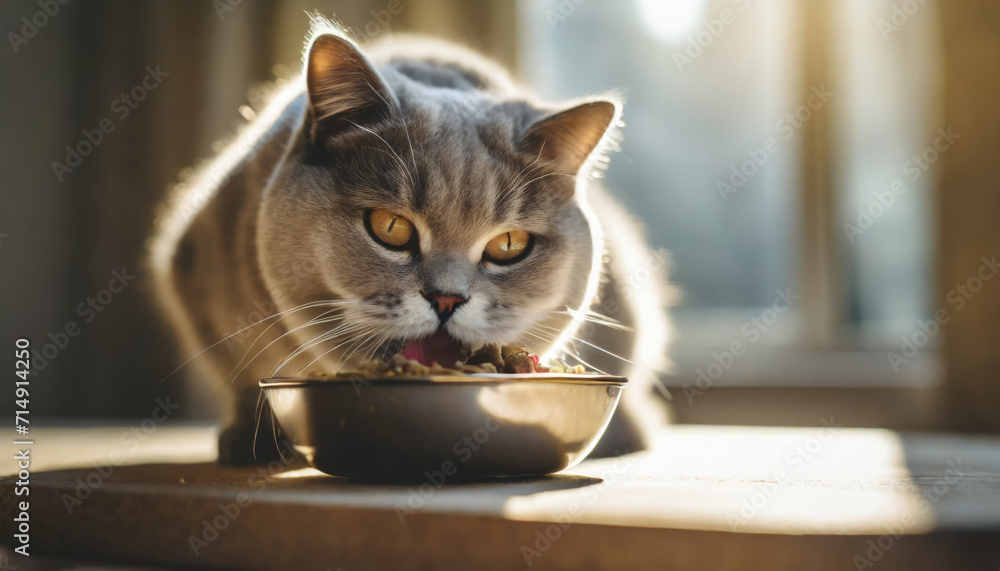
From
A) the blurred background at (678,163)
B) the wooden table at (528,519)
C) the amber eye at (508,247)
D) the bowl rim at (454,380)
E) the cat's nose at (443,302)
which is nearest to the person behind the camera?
the wooden table at (528,519)

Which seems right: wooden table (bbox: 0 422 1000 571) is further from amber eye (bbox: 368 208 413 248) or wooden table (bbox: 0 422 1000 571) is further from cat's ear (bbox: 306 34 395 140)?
cat's ear (bbox: 306 34 395 140)

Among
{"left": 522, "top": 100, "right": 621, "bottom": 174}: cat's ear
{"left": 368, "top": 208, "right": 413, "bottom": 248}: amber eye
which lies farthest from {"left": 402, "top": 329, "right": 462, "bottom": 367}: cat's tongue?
{"left": 522, "top": 100, "right": 621, "bottom": 174}: cat's ear

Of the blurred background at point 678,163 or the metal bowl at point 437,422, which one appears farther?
the blurred background at point 678,163

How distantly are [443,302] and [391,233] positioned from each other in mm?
142

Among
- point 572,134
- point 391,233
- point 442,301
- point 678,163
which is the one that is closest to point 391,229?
point 391,233

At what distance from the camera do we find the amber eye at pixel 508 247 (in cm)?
104

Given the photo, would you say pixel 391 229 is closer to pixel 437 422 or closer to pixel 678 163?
pixel 437 422

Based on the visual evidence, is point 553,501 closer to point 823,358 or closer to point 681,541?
point 681,541

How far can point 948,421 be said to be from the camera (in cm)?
230

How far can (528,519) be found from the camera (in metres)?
0.51

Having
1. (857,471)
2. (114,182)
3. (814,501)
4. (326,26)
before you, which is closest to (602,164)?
(326,26)

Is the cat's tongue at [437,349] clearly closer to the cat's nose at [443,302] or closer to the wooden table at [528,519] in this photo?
the cat's nose at [443,302]

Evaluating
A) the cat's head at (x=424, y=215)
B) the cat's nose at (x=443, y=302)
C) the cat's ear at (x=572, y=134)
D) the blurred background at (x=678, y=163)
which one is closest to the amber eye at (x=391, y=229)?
the cat's head at (x=424, y=215)

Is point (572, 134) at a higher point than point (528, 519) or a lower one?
higher
